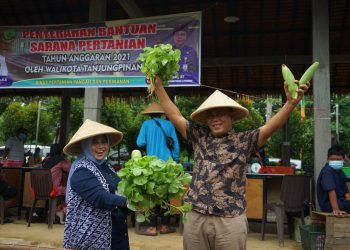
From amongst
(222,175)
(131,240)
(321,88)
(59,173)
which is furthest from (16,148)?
(222,175)

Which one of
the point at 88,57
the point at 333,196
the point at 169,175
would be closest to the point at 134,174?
the point at 169,175

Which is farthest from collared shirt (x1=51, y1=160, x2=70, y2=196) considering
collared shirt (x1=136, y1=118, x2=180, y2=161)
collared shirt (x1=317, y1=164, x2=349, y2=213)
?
collared shirt (x1=317, y1=164, x2=349, y2=213)

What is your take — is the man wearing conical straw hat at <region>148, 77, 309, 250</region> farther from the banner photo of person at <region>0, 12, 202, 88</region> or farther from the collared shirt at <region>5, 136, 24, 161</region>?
the collared shirt at <region>5, 136, 24, 161</region>

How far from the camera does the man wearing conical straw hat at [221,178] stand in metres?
2.77

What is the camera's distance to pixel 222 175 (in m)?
2.81

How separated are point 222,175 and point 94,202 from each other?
0.82 m

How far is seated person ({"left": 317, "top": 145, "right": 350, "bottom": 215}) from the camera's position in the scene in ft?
17.9

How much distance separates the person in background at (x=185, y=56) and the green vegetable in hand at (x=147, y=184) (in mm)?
4022

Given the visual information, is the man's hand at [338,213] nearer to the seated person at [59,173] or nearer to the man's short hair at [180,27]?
the man's short hair at [180,27]

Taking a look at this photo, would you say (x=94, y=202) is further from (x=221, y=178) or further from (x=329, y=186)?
(x=329, y=186)

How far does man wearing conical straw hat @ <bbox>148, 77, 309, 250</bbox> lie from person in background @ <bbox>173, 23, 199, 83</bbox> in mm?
3452

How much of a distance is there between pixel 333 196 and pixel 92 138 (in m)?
3.62

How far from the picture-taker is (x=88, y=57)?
22.5ft

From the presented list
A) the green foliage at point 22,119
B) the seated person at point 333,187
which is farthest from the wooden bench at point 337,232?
the green foliage at point 22,119
